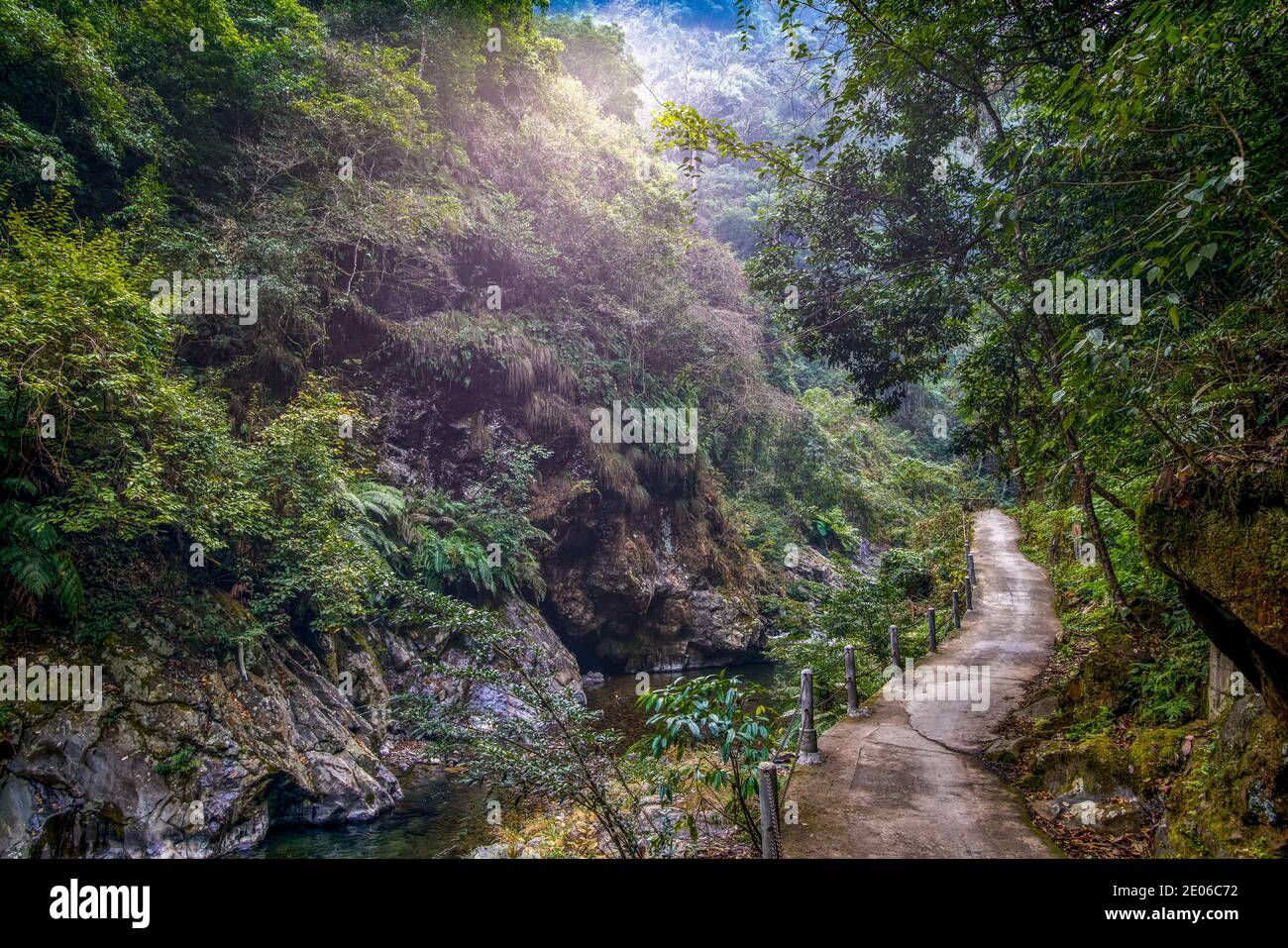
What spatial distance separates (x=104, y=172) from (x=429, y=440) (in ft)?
24.1

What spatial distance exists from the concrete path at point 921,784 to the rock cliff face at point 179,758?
3.18 m

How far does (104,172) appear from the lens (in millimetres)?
9945

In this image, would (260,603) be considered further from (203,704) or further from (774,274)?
(774,274)

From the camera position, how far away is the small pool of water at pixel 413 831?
6961mm

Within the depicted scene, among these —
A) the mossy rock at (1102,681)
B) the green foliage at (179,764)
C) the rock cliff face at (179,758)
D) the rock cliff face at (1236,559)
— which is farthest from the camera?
the green foliage at (179,764)

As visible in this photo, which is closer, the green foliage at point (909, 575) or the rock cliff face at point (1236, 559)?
the rock cliff face at point (1236, 559)

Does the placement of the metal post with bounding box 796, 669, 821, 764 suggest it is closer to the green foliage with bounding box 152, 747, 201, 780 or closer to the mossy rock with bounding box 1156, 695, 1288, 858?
the mossy rock with bounding box 1156, 695, 1288, 858

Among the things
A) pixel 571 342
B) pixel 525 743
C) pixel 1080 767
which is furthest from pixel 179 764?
pixel 571 342

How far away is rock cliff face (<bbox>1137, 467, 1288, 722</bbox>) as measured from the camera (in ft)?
9.42

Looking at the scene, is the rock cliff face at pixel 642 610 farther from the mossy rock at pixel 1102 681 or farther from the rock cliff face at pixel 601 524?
the mossy rock at pixel 1102 681

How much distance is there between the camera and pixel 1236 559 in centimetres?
303

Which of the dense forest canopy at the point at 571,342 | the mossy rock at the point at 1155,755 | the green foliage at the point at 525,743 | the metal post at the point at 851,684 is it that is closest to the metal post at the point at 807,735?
the dense forest canopy at the point at 571,342

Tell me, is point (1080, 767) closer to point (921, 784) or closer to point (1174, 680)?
Result: point (1174, 680)

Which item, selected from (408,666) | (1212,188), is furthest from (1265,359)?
(408,666)
